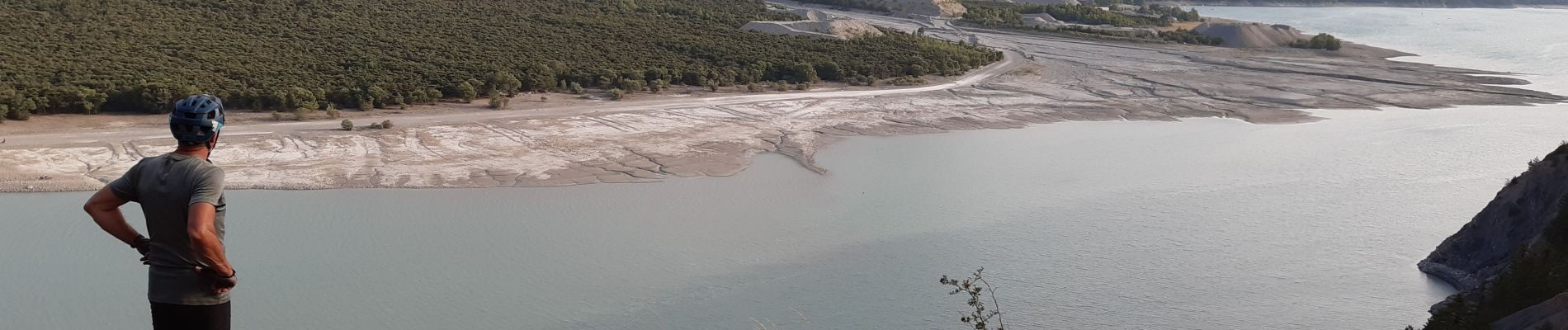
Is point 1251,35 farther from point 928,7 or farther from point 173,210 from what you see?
point 173,210

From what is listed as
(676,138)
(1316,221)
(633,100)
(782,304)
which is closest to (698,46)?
(633,100)

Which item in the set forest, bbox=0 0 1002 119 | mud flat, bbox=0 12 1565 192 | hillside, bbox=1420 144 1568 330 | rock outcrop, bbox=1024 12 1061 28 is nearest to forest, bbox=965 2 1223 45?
rock outcrop, bbox=1024 12 1061 28

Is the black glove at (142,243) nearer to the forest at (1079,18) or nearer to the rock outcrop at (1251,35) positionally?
the rock outcrop at (1251,35)

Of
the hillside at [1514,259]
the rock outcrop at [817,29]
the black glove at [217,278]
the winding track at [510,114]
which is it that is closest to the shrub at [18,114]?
the winding track at [510,114]

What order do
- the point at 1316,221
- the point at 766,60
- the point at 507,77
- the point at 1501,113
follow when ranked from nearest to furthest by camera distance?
the point at 1316,221 < the point at 507,77 < the point at 1501,113 < the point at 766,60

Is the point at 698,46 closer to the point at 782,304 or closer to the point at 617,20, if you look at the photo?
the point at 617,20

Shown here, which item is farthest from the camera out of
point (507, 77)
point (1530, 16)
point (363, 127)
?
point (1530, 16)

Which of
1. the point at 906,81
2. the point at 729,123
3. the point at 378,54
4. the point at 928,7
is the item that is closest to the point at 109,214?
the point at 729,123

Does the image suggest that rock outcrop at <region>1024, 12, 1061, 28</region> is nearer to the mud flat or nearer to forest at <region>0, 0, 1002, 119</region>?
the mud flat
